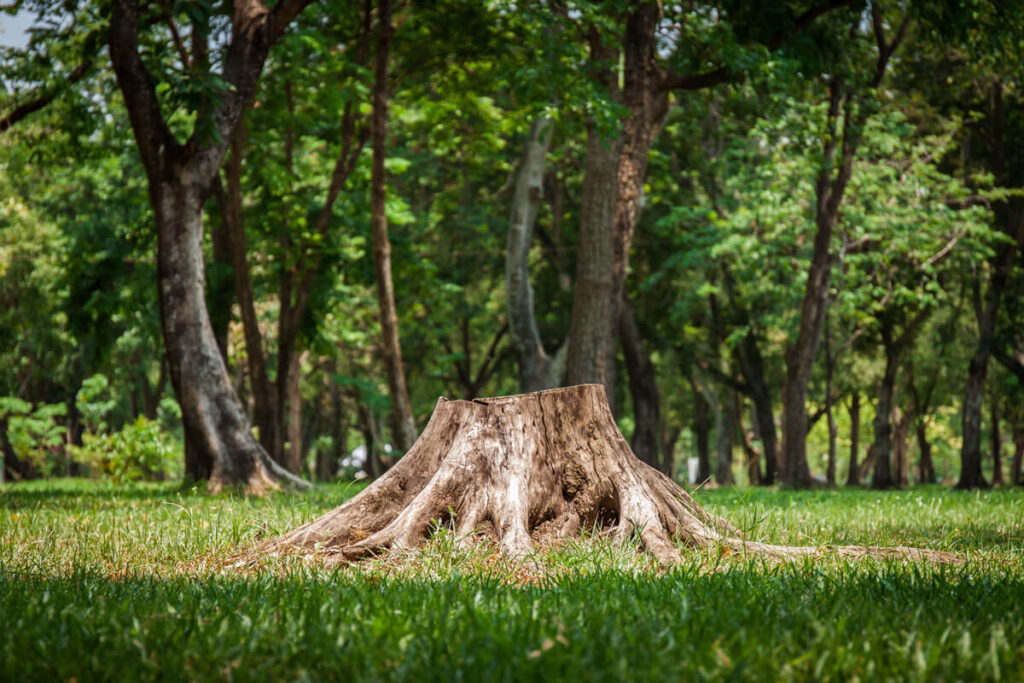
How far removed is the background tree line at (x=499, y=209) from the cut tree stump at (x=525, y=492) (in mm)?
5493

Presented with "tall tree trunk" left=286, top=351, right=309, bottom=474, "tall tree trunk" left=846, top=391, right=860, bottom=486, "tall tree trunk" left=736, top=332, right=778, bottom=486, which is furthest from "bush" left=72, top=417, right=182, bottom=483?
"tall tree trunk" left=846, top=391, right=860, bottom=486

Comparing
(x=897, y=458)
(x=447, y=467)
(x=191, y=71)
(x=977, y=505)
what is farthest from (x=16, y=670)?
(x=897, y=458)

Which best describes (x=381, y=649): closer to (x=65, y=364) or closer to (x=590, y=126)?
(x=590, y=126)

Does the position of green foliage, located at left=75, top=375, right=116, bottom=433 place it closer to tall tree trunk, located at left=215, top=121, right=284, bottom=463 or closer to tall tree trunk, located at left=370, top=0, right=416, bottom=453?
tall tree trunk, located at left=215, top=121, right=284, bottom=463

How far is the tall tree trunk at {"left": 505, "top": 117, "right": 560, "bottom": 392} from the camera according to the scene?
21078 millimetres

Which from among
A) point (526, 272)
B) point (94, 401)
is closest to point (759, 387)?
point (526, 272)

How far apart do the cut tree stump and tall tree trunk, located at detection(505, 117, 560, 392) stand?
48.6 ft

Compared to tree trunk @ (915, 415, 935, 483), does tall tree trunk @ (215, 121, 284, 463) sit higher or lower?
higher

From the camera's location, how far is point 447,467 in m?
5.64

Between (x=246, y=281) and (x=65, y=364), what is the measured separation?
17967mm

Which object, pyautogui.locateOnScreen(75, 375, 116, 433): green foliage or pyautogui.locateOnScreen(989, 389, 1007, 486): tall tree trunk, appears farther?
pyautogui.locateOnScreen(989, 389, 1007, 486): tall tree trunk

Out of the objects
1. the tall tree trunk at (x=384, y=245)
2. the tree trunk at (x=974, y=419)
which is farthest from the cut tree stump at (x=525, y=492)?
the tree trunk at (x=974, y=419)

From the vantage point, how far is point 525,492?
18.3 ft

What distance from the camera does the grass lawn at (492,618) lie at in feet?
8.89
